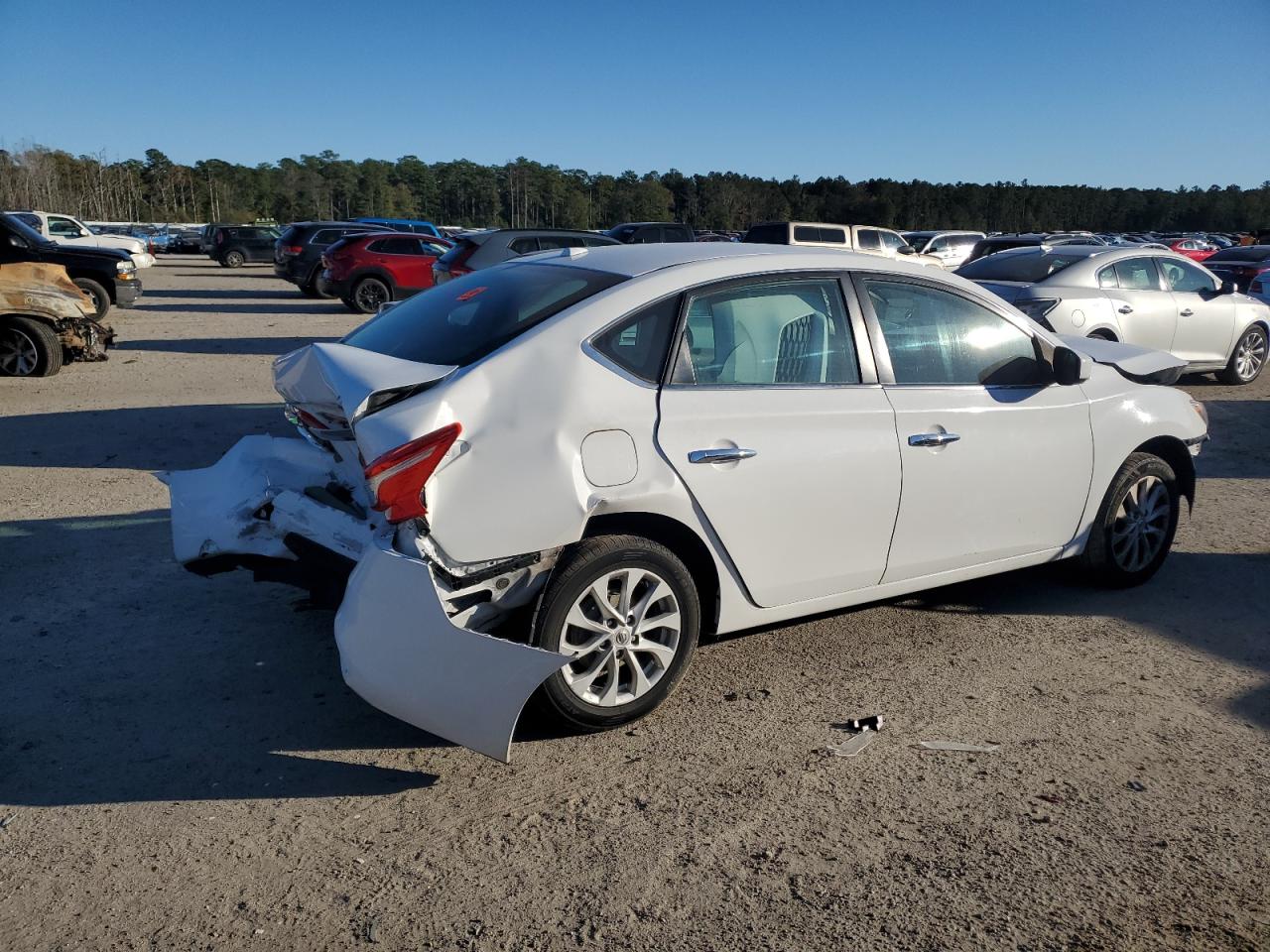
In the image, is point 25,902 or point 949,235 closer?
point 25,902

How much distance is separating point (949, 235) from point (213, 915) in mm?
27878

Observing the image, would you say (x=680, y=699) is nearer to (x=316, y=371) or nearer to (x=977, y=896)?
(x=977, y=896)

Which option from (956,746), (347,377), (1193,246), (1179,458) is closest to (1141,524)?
(1179,458)

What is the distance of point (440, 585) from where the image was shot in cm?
345

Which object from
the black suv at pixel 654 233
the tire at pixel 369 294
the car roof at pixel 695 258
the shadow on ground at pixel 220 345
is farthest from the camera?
the black suv at pixel 654 233

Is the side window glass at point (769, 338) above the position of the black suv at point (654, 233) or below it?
below

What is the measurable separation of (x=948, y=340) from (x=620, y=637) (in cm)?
204

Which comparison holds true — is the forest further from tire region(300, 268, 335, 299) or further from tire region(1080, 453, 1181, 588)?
tire region(1080, 453, 1181, 588)

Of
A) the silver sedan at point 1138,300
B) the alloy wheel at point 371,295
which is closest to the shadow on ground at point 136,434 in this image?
the silver sedan at point 1138,300

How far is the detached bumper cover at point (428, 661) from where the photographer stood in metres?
3.28

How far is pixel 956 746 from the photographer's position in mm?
3797

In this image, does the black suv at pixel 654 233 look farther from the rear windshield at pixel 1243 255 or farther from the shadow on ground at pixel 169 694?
the shadow on ground at pixel 169 694

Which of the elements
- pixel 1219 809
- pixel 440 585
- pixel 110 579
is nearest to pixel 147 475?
pixel 110 579

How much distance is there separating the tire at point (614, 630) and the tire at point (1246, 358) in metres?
11.4
